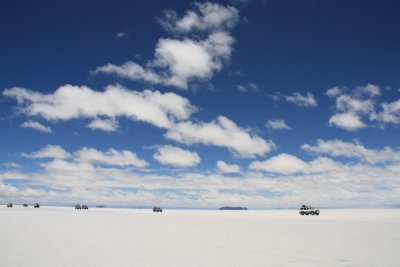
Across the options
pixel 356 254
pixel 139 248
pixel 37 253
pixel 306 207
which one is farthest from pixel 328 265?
pixel 306 207

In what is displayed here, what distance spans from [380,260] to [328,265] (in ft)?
8.78

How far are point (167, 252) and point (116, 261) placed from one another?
3306 mm

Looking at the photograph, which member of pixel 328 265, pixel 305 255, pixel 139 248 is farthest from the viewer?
pixel 139 248

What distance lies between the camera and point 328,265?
14.0 m

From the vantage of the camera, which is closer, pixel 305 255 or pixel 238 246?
pixel 305 255

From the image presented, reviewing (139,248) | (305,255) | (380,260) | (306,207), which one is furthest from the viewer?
(306,207)

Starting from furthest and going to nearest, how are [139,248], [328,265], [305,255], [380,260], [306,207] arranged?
[306,207] → [139,248] → [305,255] → [380,260] → [328,265]

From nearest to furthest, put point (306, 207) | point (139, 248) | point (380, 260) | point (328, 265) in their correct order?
point (328, 265) → point (380, 260) → point (139, 248) → point (306, 207)

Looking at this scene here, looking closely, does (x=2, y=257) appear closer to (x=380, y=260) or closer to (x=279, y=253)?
(x=279, y=253)

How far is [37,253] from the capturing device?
16781 millimetres

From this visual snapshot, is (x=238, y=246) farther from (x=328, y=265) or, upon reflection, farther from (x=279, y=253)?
(x=328, y=265)

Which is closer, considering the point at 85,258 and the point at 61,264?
the point at 61,264

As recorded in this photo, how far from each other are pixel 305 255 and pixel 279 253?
4.03 ft

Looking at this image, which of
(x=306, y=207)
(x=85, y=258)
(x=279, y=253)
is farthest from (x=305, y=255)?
(x=306, y=207)
